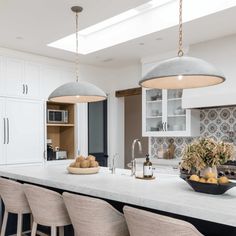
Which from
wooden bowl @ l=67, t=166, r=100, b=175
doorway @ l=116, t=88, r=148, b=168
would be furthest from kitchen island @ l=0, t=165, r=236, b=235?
doorway @ l=116, t=88, r=148, b=168

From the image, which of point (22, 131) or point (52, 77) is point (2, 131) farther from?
point (52, 77)

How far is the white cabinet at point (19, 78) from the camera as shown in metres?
4.83

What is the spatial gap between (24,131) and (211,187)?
12.3ft

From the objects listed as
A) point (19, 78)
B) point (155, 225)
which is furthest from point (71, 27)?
point (155, 225)

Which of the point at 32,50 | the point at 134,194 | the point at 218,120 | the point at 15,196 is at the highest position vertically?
the point at 32,50

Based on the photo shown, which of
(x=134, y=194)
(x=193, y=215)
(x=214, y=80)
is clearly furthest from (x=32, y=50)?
(x=193, y=215)

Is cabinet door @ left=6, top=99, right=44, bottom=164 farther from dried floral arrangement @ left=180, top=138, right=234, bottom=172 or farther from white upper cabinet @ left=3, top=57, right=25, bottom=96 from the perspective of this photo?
dried floral arrangement @ left=180, top=138, right=234, bottom=172

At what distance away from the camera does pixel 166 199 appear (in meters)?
1.84

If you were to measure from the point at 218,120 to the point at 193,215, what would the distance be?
3334 millimetres

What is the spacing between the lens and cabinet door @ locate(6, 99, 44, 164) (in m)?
4.86

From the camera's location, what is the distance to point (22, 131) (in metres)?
5.00

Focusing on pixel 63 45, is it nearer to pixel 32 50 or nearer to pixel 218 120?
pixel 32 50

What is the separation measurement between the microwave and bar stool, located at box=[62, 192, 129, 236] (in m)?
3.61

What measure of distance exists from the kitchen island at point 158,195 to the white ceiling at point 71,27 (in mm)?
1801
